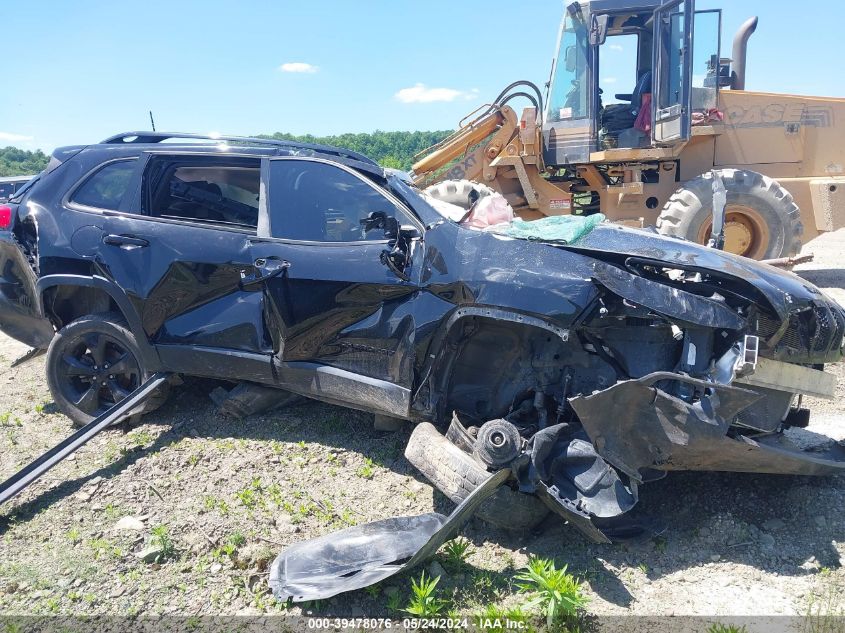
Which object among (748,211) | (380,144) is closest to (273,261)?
(748,211)

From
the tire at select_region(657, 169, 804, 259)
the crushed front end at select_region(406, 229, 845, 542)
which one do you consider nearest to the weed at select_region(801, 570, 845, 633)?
the crushed front end at select_region(406, 229, 845, 542)

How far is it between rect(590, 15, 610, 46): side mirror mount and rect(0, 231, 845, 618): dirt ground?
5533mm

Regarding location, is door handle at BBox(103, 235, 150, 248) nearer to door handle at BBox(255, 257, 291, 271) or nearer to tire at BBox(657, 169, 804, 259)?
door handle at BBox(255, 257, 291, 271)

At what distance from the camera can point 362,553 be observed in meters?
3.10

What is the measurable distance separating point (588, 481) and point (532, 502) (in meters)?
0.33

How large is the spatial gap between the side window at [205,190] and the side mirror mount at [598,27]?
18.0ft

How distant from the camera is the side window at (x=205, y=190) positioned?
4.57 metres

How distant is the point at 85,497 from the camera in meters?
3.82

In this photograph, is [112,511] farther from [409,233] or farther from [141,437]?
Answer: [409,233]

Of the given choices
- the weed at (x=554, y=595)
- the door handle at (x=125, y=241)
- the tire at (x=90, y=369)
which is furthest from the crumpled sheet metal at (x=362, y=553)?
the door handle at (x=125, y=241)

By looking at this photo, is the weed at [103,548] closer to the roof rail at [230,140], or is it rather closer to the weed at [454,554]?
the weed at [454,554]

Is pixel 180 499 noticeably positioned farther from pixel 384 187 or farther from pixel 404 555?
pixel 384 187

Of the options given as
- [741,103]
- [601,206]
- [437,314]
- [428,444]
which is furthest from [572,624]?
[741,103]

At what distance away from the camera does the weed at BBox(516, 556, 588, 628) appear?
106 inches
